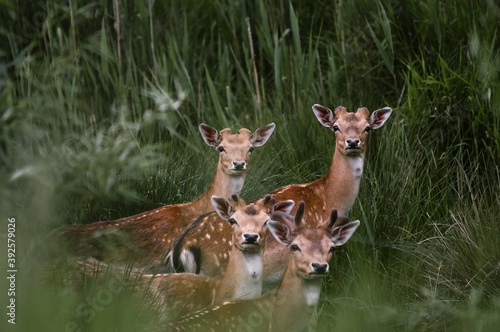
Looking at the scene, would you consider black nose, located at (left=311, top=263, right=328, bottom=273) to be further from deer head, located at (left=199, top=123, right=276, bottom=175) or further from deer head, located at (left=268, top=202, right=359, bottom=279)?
deer head, located at (left=199, top=123, right=276, bottom=175)

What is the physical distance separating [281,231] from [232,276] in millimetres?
404

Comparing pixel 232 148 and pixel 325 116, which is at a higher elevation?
pixel 325 116

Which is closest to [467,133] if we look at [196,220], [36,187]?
[196,220]

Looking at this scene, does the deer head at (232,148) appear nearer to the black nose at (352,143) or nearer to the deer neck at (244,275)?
the black nose at (352,143)

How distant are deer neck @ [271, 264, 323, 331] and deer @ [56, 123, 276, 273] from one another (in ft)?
3.94

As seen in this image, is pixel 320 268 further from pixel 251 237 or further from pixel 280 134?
pixel 280 134

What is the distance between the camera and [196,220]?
19.6 ft

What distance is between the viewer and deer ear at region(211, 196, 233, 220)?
5312 millimetres

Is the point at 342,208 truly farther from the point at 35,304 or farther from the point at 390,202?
the point at 35,304

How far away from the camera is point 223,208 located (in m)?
5.36

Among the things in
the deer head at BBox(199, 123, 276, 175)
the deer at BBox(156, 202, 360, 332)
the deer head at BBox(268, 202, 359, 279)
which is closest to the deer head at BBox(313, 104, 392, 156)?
the deer head at BBox(199, 123, 276, 175)

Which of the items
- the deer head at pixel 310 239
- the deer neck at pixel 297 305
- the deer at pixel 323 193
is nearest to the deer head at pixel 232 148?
the deer at pixel 323 193

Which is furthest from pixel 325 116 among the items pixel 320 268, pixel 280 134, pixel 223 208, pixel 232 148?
pixel 320 268

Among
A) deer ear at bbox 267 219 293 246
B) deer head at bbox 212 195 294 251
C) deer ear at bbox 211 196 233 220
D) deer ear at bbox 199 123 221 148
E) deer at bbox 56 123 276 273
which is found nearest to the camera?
deer ear at bbox 267 219 293 246
